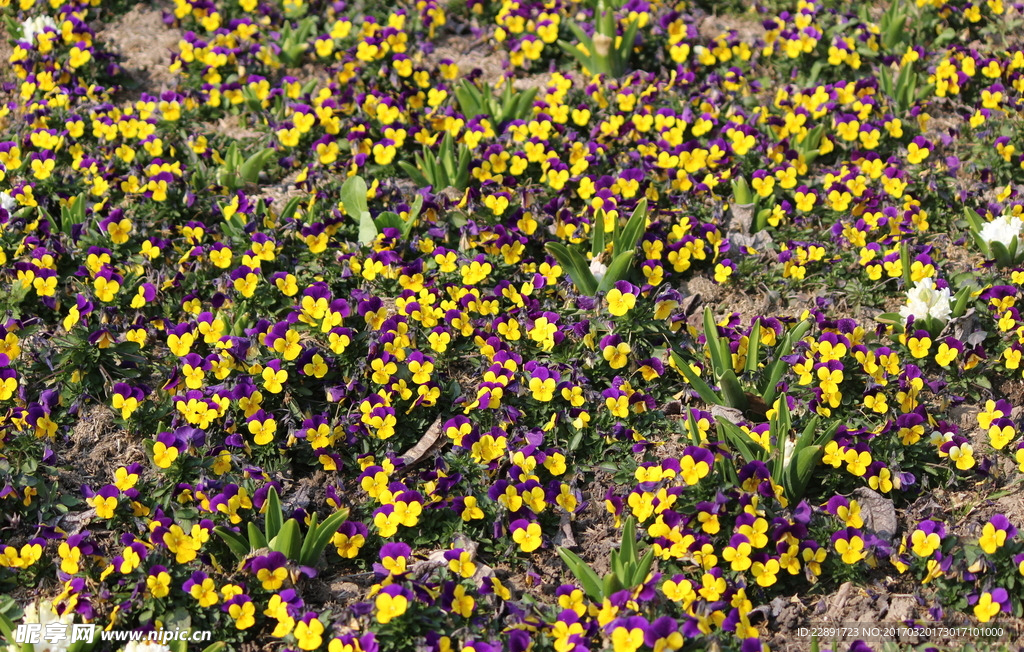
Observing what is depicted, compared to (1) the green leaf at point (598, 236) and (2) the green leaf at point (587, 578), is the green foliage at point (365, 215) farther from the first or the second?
(2) the green leaf at point (587, 578)

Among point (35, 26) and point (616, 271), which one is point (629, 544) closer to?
point (616, 271)

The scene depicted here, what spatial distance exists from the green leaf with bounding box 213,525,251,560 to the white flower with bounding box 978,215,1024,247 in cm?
417

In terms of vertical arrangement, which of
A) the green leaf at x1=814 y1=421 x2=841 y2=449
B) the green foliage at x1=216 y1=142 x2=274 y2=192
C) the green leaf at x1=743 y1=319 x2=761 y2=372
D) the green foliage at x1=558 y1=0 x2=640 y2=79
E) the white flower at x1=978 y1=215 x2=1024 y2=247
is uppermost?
the green foliage at x1=558 y1=0 x2=640 y2=79

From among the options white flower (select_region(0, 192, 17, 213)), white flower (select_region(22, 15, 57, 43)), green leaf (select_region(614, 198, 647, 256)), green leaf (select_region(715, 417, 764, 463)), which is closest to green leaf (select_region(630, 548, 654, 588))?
green leaf (select_region(715, 417, 764, 463))

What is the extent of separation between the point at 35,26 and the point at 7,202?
73.5 inches

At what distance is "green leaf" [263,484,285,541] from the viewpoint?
404 centimetres

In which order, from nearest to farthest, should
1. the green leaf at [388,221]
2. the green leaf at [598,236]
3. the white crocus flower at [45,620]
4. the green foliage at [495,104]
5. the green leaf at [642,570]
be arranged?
1. the white crocus flower at [45,620]
2. the green leaf at [642,570]
3. the green leaf at [598,236]
4. the green leaf at [388,221]
5. the green foliage at [495,104]

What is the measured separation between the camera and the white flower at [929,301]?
15.8ft

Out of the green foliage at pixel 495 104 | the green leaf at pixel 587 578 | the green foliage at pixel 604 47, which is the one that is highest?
the green foliage at pixel 604 47

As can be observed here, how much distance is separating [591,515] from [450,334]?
120 centimetres

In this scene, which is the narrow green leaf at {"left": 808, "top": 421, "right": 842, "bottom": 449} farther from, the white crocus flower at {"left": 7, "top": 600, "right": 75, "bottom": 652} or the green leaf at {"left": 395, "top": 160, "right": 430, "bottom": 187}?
the white crocus flower at {"left": 7, "top": 600, "right": 75, "bottom": 652}

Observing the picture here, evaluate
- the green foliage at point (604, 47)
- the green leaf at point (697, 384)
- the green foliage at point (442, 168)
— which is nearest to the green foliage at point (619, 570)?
the green leaf at point (697, 384)

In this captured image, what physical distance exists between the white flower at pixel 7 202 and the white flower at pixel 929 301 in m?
4.96

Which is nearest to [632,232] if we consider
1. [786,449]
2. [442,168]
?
[442,168]
